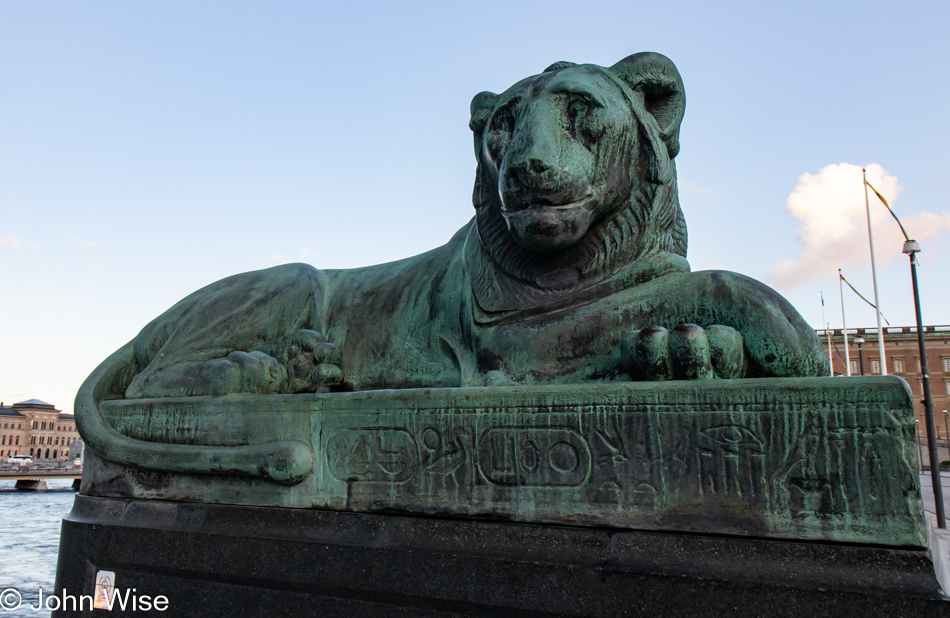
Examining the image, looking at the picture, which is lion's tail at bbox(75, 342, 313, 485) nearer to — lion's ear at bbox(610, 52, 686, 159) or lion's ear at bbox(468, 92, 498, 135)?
lion's ear at bbox(468, 92, 498, 135)

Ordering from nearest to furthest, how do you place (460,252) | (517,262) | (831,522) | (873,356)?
(831,522) → (517,262) → (460,252) → (873,356)

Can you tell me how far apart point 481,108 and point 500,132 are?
26 centimetres

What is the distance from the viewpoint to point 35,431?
9931 cm

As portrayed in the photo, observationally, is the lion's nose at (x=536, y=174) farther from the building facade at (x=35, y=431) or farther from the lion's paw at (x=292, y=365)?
the building facade at (x=35, y=431)

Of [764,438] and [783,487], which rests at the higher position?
[764,438]

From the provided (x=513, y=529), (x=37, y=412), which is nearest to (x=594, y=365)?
(x=513, y=529)

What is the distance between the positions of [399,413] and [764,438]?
3.95 ft

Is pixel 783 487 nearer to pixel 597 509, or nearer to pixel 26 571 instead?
pixel 597 509

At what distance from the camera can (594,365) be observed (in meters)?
2.50

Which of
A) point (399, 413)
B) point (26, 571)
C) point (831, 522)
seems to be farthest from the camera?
point (26, 571)

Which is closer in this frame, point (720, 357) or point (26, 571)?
point (720, 357)

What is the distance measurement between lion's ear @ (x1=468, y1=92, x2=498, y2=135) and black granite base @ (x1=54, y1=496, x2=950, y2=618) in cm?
165

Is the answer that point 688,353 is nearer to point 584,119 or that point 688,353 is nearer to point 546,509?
point 546,509

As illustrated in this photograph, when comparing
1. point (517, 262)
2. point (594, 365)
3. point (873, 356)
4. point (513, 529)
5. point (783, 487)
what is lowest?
point (513, 529)
